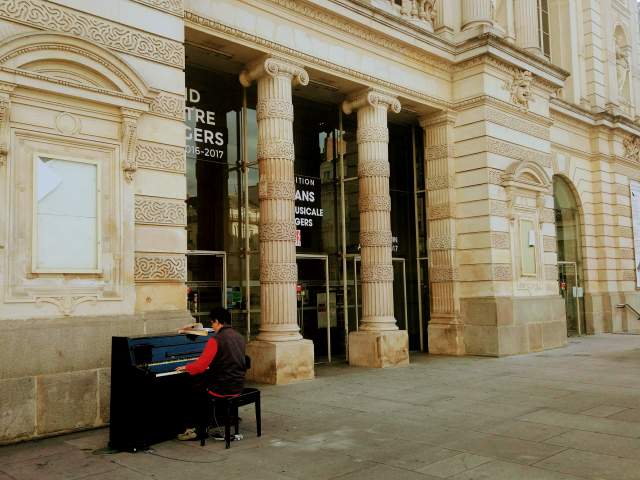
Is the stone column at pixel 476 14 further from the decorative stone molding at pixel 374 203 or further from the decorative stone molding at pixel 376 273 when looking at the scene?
the decorative stone molding at pixel 376 273

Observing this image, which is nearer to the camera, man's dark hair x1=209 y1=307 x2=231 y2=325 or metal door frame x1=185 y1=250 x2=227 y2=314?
man's dark hair x1=209 y1=307 x2=231 y2=325

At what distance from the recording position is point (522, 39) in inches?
725

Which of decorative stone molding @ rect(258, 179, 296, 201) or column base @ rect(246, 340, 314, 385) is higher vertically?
decorative stone molding @ rect(258, 179, 296, 201)

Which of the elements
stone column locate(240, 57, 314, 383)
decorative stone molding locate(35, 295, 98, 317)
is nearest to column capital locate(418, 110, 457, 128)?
stone column locate(240, 57, 314, 383)

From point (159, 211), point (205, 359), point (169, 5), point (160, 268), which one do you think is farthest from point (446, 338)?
point (169, 5)

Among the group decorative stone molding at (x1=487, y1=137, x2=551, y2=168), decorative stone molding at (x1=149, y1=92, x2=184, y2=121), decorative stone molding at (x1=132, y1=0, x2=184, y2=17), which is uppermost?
decorative stone molding at (x1=132, y1=0, x2=184, y2=17)

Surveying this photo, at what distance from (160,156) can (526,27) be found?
13.3 m

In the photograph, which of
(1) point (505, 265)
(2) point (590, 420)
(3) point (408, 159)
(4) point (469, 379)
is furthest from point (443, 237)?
(2) point (590, 420)

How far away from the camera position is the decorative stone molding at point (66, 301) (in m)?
8.52

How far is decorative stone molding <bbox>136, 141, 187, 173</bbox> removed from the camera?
9863 mm

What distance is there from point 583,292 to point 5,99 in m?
21.0

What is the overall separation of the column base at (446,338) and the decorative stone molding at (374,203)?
12.7ft

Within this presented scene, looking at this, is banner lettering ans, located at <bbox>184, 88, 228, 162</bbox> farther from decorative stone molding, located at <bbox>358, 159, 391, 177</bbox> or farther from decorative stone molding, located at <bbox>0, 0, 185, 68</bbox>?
decorative stone molding, located at <bbox>358, 159, 391, 177</bbox>

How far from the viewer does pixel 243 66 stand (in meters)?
13.6
